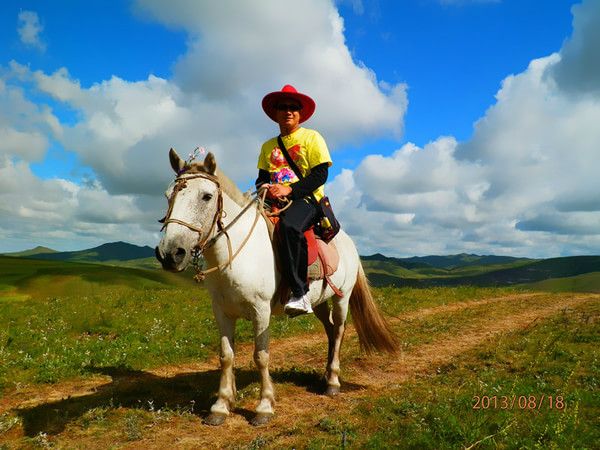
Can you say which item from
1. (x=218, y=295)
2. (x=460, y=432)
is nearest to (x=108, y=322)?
(x=218, y=295)

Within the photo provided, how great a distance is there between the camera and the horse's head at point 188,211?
539cm

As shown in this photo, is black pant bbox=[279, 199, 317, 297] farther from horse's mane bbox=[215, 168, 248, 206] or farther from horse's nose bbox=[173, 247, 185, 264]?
horse's nose bbox=[173, 247, 185, 264]

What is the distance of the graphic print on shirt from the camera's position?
7.81 metres

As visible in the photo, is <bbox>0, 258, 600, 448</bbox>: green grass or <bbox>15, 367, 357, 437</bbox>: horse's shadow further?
<bbox>15, 367, 357, 437</bbox>: horse's shadow

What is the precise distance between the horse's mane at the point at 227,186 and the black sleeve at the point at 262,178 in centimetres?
112

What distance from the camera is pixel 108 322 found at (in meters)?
14.3

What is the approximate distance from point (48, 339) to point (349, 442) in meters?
10.3

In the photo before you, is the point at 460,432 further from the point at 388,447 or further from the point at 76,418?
the point at 76,418

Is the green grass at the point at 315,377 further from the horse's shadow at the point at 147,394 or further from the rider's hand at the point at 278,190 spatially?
the rider's hand at the point at 278,190

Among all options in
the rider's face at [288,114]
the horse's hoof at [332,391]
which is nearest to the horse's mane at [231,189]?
the rider's face at [288,114]

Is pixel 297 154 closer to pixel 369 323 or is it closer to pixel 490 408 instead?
pixel 369 323

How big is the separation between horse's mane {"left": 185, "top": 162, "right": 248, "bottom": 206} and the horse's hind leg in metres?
3.76

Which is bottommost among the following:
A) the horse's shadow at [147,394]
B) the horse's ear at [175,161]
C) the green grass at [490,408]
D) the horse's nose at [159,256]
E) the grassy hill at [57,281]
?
the grassy hill at [57,281]
